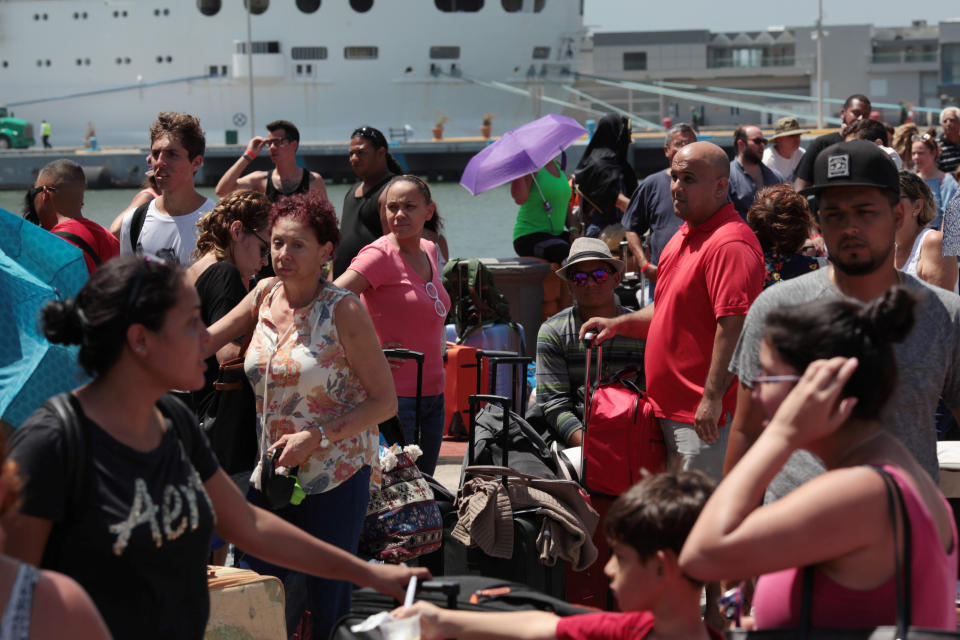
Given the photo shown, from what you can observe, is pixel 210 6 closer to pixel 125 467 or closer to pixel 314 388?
pixel 314 388

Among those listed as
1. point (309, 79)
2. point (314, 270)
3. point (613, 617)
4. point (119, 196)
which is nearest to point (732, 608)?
point (613, 617)

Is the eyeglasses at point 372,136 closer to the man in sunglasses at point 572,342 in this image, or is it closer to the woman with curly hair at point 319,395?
the man in sunglasses at point 572,342

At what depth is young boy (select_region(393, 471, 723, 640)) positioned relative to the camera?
7.68 ft

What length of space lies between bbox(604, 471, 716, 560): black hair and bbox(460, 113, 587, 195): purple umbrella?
617 cm

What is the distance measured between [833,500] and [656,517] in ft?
1.26

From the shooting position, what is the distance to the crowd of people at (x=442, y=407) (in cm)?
215

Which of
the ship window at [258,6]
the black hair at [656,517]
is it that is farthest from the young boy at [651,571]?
the ship window at [258,6]

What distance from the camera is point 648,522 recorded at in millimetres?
2350

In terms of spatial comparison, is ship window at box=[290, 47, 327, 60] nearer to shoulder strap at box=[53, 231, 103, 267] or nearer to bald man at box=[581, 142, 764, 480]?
shoulder strap at box=[53, 231, 103, 267]

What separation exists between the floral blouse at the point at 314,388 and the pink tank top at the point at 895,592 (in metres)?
1.84

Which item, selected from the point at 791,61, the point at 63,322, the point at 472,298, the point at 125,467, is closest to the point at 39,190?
the point at 472,298

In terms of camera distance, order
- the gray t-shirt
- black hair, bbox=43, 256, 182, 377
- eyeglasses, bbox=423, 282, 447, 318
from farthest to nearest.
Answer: eyeglasses, bbox=423, 282, 447, 318 < the gray t-shirt < black hair, bbox=43, 256, 182, 377

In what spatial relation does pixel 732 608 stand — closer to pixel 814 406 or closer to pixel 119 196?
pixel 814 406

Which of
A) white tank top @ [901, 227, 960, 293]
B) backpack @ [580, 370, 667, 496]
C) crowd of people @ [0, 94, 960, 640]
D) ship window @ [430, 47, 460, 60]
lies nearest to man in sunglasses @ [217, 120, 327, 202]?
crowd of people @ [0, 94, 960, 640]
